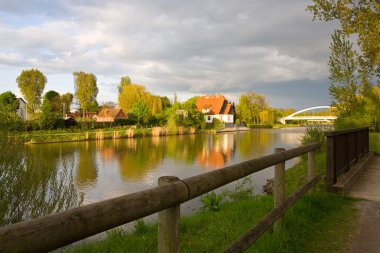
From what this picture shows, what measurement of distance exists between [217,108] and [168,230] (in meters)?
85.0

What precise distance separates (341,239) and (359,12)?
10116 mm

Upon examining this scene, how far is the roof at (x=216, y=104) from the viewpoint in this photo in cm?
8656

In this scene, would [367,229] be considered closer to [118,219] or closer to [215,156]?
[118,219]

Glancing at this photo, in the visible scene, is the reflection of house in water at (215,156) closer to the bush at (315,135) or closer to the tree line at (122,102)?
the bush at (315,135)

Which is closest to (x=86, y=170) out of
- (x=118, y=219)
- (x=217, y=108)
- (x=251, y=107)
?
(x=118, y=219)

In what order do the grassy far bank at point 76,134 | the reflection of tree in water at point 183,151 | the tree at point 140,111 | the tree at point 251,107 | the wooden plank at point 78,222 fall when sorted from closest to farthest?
1. the wooden plank at point 78,222
2. the reflection of tree in water at point 183,151
3. the grassy far bank at point 76,134
4. the tree at point 140,111
5. the tree at point 251,107

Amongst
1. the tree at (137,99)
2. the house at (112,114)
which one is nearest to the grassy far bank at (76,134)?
the tree at (137,99)

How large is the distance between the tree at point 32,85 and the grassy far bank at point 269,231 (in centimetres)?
6727

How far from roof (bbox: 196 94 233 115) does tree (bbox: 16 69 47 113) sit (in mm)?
37958

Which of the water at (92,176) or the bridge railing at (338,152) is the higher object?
the bridge railing at (338,152)

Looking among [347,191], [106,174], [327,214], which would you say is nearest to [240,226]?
[327,214]

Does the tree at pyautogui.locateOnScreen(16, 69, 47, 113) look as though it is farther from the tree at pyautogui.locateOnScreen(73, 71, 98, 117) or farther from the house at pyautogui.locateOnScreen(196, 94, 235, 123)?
the house at pyautogui.locateOnScreen(196, 94, 235, 123)

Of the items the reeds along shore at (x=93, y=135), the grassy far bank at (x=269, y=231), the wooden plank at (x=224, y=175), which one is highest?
the wooden plank at (x=224, y=175)

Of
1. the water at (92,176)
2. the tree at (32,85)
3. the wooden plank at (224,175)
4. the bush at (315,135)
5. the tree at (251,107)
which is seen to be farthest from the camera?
the tree at (251,107)
